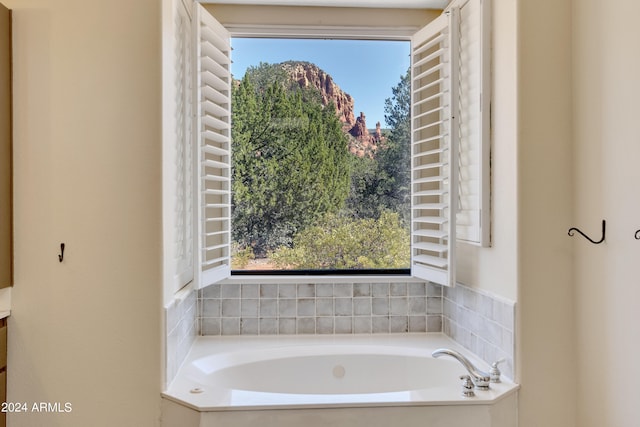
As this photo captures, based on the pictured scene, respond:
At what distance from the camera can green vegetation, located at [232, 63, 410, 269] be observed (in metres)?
2.70

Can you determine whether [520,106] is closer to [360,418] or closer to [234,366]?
[360,418]

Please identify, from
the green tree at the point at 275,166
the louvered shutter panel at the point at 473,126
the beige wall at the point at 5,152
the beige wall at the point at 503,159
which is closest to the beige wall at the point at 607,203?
the beige wall at the point at 503,159

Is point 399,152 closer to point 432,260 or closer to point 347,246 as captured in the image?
point 347,246

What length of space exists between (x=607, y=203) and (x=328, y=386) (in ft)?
4.94

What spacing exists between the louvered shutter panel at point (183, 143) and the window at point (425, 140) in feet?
0.21

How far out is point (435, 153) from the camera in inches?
94.1

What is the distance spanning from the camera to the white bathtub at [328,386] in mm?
1739

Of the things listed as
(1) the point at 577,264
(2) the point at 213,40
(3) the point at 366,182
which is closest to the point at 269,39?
(2) the point at 213,40

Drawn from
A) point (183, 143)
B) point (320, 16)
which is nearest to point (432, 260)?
point (183, 143)

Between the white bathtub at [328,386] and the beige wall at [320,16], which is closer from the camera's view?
the white bathtub at [328,386]

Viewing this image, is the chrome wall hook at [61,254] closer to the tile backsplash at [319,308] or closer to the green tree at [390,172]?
the tile backsplash at [319,308]

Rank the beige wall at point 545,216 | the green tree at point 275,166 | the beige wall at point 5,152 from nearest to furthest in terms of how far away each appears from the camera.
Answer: the beige wall at point 5,152 < the beige wall at point 545,216 < the green tree at point 275,166

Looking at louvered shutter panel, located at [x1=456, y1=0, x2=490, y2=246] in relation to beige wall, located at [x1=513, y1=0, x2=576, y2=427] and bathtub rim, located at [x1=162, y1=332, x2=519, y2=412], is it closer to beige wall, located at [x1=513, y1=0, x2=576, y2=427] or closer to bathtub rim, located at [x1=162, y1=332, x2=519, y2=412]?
beige wall, located at [x1=513, y1=0, x2=576, y2=427]

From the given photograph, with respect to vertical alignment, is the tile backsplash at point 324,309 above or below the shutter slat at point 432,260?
below
